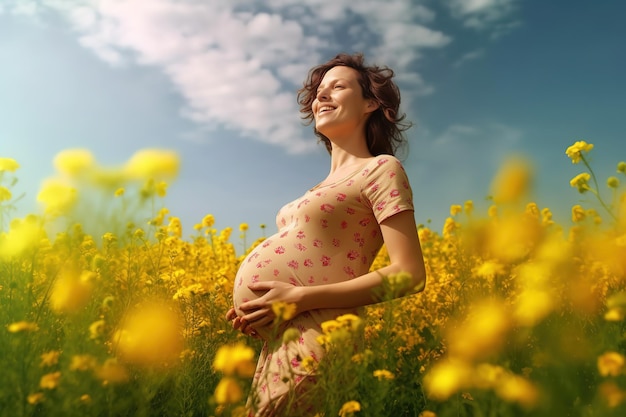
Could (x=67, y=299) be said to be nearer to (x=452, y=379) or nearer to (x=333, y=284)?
(x=333, y=284)

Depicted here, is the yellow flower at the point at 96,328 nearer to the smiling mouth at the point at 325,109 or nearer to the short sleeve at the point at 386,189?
the short sleeve at the point at 386,189

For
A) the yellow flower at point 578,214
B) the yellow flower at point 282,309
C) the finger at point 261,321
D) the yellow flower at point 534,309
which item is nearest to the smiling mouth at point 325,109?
the finger at point 261,321

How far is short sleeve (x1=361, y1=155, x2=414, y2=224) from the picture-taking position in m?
1.95

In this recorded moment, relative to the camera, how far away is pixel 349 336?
145 cm

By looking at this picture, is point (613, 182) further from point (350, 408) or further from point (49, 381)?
point (49, 381)

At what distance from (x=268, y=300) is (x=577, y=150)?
72.1 inches

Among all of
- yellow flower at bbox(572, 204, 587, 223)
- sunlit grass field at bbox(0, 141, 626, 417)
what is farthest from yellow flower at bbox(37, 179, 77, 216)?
yellow flower at bbox(572, 204, 587, 223)

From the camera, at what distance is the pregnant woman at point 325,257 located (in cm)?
186

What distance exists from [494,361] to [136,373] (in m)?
1.28

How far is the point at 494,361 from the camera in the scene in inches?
51.2

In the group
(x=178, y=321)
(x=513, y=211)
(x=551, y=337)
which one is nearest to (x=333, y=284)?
(x=513, y=211)

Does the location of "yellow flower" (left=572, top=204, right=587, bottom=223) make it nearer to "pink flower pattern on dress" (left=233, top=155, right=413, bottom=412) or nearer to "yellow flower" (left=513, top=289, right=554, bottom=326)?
"pink flower pattern on dress" (left=233, top=155, right=413, bottom=412)

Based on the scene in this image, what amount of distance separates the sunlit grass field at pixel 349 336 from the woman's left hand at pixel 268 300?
23cm

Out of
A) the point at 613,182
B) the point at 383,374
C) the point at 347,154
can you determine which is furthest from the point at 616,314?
the point at 613,182
